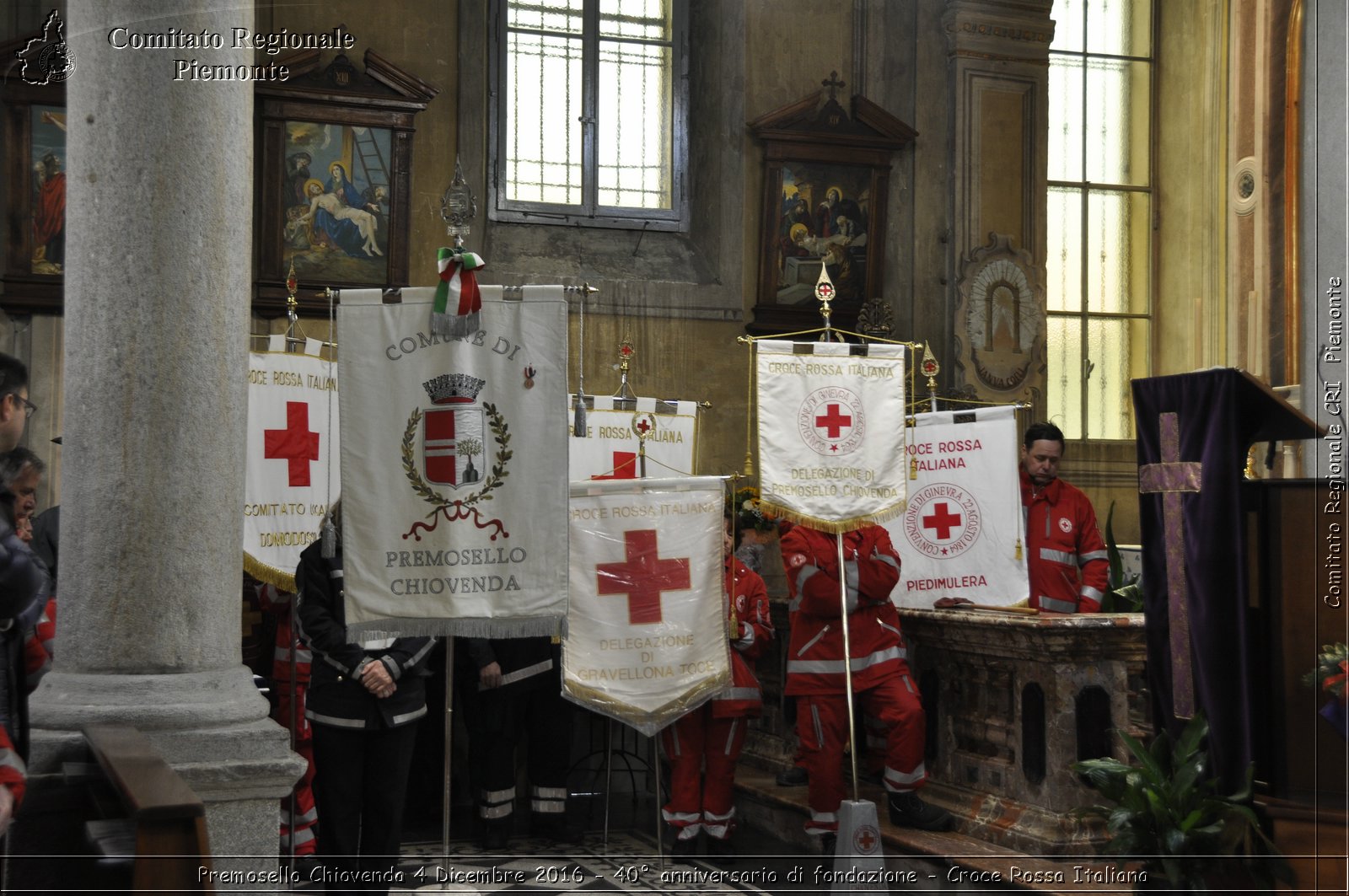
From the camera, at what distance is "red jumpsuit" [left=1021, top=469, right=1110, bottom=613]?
7.29 m

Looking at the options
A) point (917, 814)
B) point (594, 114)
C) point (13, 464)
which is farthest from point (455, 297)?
point (594, 114)

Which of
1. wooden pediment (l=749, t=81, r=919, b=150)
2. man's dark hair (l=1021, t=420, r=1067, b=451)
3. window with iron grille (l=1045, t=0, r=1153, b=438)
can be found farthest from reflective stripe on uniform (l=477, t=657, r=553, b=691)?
window with iron grille (l=1045, t=0, r=1153, b=438)

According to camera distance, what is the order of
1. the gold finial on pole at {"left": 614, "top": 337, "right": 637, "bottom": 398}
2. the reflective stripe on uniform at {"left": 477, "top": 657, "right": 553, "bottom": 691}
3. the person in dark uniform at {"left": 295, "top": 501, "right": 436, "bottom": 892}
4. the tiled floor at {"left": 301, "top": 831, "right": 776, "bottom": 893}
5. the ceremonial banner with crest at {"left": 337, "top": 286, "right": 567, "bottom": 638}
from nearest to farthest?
1. the ceremonial banner with crest at {"left": 337, "top": 286, "right": 567, "bottom": 638}
2. the person in dark uniform at {"left": 295, "top": 501, "right": 436, "bottom": 892}
3. the tiled floor at {"left": 301, "top": 831, "right": 776, "bottom": 893}
4. the reflective stripe on uniform at {"left": 477, "top": 657, "right": 553, "bottom": 691}
5. the gold finial on pole at {"left": 614, "top": 337, "right": 637, "bottom": 398}

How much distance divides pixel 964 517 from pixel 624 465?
1.93 m

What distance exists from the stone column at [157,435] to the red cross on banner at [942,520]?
4.20 metres

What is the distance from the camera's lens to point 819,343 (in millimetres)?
6234

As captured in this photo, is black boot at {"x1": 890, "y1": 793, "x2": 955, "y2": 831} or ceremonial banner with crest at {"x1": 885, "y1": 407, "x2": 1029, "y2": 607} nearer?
black boot at {"x1": 890, "y1": 793, "x2": 955, "y2": 831}

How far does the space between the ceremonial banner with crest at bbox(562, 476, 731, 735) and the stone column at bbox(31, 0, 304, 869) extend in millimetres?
2102

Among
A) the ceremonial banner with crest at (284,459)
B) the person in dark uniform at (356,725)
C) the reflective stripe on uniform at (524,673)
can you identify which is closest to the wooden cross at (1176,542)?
the person in dark uniform at (356,725)

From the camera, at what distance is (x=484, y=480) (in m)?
4.87

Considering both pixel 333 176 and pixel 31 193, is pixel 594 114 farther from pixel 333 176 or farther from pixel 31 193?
pixel 31 193

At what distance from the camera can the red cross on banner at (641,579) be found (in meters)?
5.94

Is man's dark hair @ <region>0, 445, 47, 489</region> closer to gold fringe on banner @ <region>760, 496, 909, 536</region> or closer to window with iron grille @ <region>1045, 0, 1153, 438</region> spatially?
gold fringe on banner @ <region>760, 496, 909, 536</region>

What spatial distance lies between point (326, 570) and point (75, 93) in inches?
80.2
